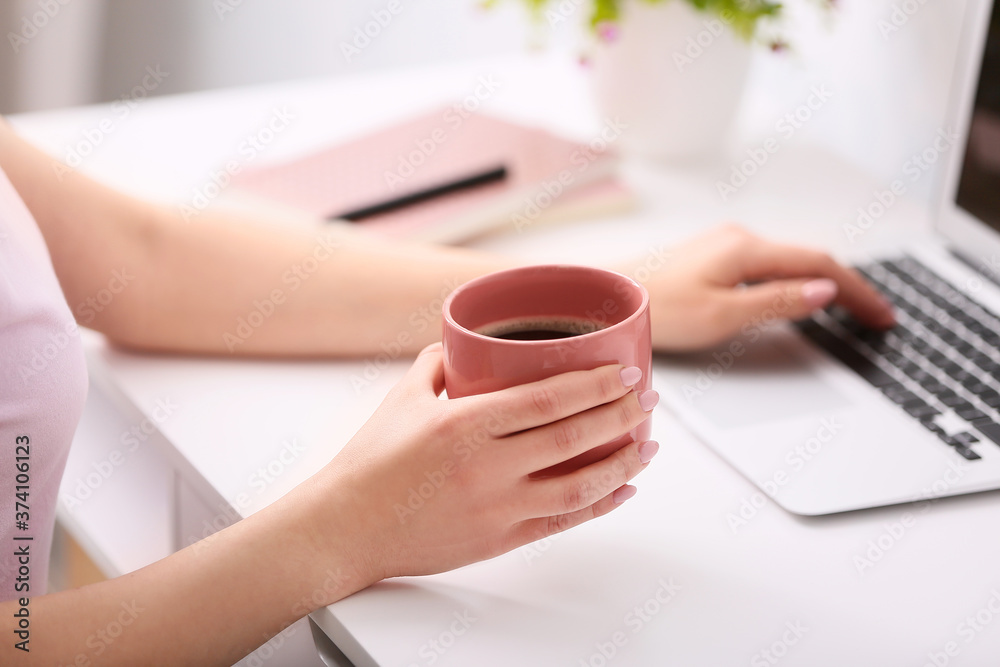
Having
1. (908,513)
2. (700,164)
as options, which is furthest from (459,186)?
(908,513)

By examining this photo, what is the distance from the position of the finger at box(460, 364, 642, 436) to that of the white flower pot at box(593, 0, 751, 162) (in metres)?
0.61

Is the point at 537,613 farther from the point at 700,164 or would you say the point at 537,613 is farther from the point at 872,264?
the point at 700,164

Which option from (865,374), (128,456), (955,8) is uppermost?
(955,8)

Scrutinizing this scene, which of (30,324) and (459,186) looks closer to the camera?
(30,324)

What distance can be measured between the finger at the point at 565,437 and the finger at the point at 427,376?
63 mm

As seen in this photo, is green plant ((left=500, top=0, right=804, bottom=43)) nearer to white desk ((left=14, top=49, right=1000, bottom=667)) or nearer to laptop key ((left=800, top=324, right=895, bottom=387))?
white desk ((left=14, top=49, right=1000, bottom=667))

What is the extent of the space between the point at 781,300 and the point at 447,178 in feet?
1.22

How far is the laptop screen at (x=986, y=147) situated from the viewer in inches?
30.8

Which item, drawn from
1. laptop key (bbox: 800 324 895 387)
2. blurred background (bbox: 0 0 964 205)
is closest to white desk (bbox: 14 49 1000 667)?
laptop key (bbox: 800 324 895 387)

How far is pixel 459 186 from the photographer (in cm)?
94

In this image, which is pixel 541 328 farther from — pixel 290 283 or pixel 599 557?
pixel 290 283

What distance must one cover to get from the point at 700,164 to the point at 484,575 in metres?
0.67

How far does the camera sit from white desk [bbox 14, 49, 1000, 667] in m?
0.48

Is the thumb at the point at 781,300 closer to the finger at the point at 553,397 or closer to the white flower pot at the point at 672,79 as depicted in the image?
the finger at the point at 553,397
